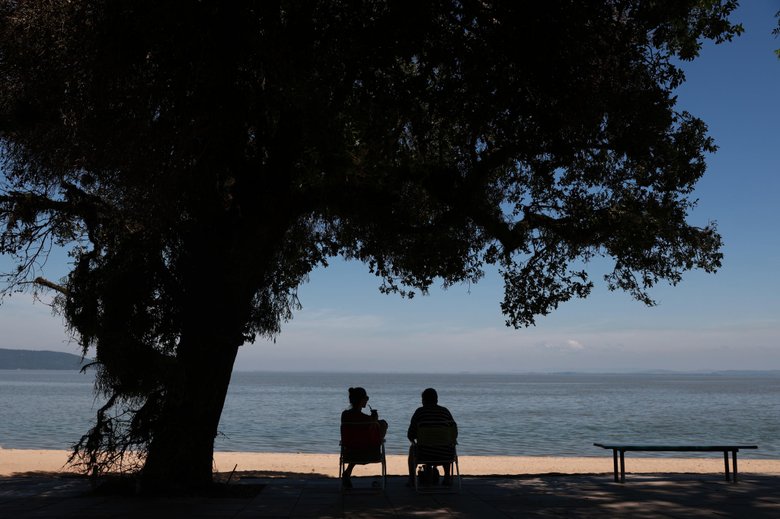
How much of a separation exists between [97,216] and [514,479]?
7.56m

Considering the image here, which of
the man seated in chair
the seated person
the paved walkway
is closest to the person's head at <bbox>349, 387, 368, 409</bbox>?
the seated person

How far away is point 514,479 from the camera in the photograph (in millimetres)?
11641

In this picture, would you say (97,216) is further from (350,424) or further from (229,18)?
(350,424)

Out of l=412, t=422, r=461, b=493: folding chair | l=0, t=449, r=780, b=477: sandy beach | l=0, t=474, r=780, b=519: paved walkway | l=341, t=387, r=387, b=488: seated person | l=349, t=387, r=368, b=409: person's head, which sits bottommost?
l=0, t=449, r=780, b=477: sandy beach

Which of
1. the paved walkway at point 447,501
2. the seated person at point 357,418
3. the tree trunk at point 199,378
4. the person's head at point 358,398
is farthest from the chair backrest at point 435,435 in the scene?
the tree trunk at point 199,378

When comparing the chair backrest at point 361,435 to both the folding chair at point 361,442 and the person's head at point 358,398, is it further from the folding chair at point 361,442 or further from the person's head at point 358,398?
the person's head at point 358,398

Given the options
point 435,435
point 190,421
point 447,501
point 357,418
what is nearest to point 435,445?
point 435,435

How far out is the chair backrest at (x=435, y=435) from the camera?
9.71 metres

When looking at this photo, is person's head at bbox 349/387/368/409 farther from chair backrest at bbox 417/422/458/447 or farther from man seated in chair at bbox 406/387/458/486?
chair backrest at bbox 417/422/458/447

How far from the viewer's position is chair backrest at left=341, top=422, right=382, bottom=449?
9.69m

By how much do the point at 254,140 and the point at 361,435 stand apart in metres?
4.64

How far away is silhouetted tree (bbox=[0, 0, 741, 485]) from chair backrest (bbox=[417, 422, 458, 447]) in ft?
9.26

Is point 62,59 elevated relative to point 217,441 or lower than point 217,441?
elevated

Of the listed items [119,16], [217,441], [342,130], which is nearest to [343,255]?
[342,130]
